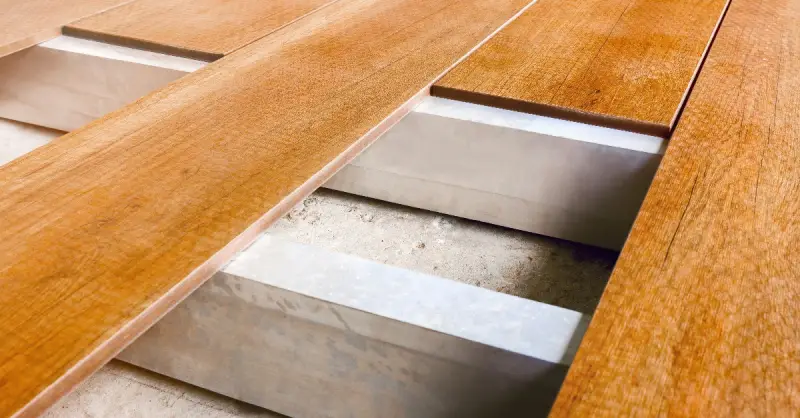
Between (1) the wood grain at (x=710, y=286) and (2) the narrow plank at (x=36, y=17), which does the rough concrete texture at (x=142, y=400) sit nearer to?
(1) the wood grain at (x=710, y=286)

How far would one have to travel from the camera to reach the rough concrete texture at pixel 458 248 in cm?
139

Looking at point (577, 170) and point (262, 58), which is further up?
point (262, 58)

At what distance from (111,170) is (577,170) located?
82cm

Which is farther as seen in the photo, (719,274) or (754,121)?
(754,121)

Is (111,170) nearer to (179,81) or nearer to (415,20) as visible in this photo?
(179,81)

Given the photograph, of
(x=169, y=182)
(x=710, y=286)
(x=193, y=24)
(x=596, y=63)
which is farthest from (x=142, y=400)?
(x=596, y=63)

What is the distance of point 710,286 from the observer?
882 millimetres

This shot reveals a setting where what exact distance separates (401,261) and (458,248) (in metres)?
0.13

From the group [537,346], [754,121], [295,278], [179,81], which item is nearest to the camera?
[537,346]

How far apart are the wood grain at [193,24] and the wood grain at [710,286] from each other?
1053 millimetres

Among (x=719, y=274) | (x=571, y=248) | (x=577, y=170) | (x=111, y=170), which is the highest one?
(x=111, y=170)

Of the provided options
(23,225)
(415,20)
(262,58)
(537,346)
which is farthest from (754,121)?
(23,225)

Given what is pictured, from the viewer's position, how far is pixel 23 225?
96 cm

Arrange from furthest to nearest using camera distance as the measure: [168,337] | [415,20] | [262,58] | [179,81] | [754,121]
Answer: [415,20]
[262,58]
[179,81]
[754,121]
[168,337]
